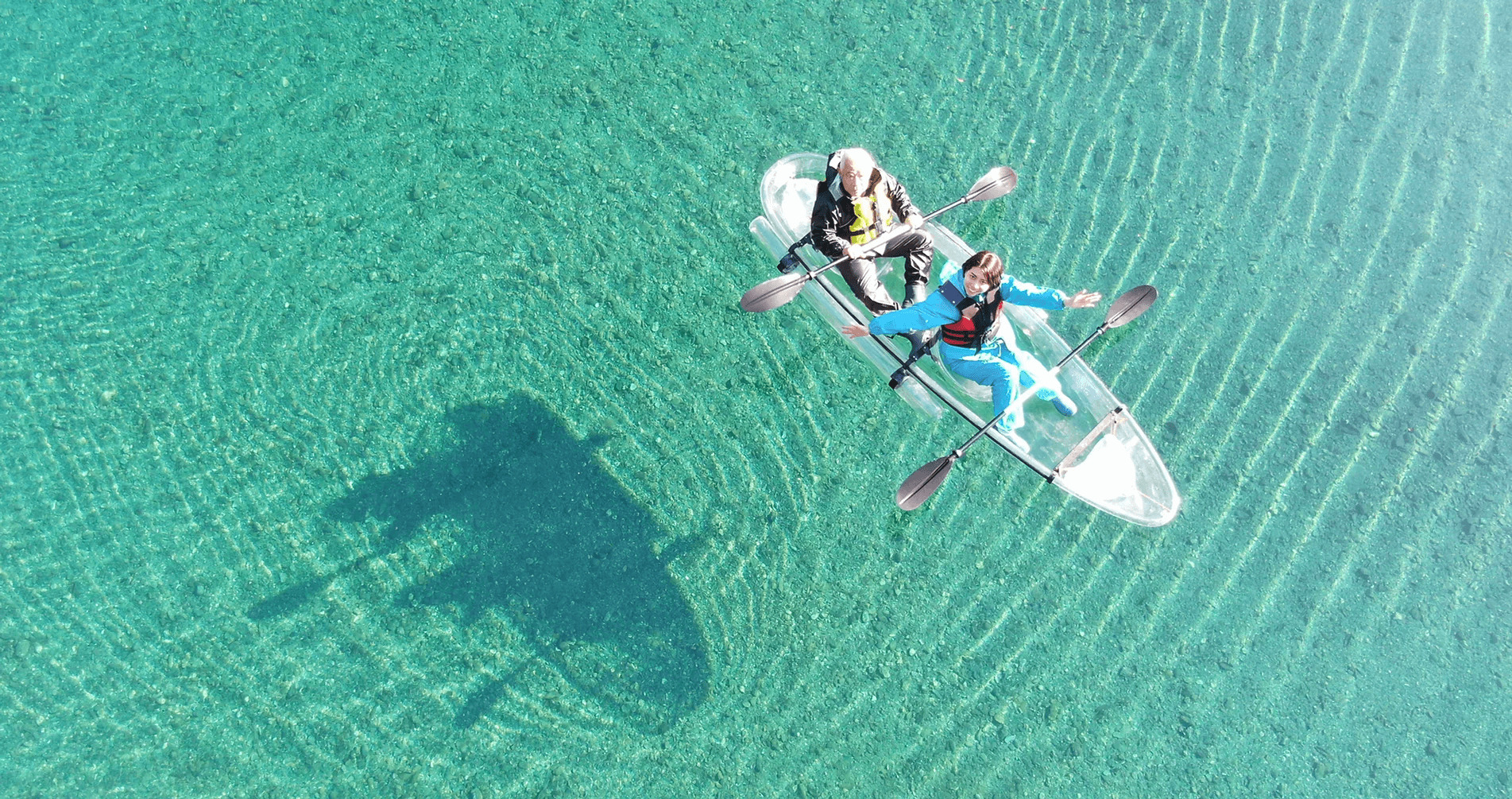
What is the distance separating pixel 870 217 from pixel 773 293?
654 millimetres

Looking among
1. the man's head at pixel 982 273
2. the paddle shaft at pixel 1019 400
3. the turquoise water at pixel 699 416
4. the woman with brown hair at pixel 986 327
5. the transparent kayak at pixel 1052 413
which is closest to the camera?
the man's head at pixel 982 273

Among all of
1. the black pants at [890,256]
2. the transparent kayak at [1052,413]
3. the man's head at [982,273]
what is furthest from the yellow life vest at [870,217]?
the man's head at [982,273]

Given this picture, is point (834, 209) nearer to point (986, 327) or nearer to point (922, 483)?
point (986, 327)

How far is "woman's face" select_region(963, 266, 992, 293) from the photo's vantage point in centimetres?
417

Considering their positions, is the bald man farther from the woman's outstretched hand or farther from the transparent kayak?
the woman's outstretched hand

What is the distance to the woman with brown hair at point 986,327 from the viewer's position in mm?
4297

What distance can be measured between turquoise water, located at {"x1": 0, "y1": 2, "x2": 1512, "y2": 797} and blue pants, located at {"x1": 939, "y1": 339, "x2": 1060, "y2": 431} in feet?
2.15

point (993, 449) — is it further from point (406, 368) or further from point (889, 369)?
point (406, 368)

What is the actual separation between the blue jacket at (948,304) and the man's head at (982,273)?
0.05 meters

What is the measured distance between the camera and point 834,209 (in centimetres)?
493

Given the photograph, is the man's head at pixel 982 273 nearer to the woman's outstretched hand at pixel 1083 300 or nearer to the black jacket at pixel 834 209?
the woman's outstretched hand at pixel 1083 300

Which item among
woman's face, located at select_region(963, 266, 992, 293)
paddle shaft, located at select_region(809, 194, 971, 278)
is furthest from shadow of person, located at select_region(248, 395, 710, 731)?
woman's face, located at select_region(963, 266, 992, 293)

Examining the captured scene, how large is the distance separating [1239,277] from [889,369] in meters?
2.50

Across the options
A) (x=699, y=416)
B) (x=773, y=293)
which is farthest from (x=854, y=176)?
(x=699, y=416)
